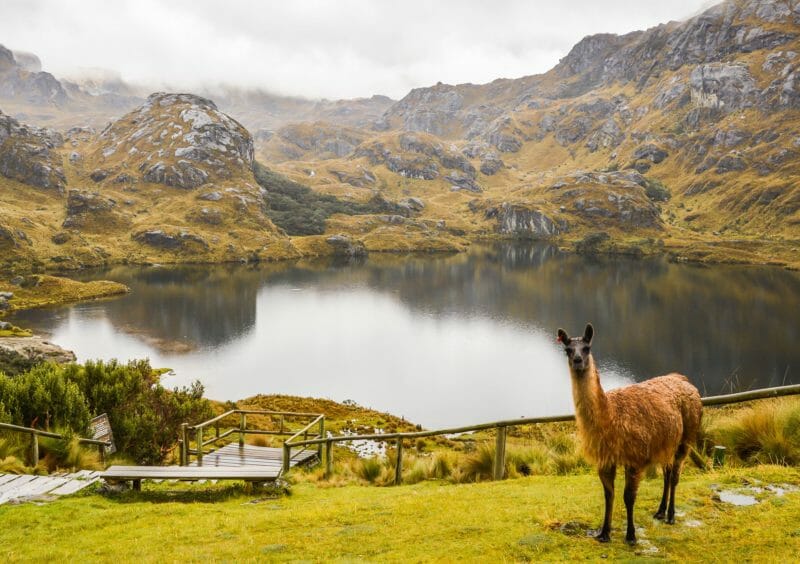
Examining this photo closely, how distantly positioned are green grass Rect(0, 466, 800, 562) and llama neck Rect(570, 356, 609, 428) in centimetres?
170

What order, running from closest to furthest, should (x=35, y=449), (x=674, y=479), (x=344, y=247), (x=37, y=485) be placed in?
(x=674, y=479), (x=37, y=485), (x=35, y=449), (x=344, y=247)

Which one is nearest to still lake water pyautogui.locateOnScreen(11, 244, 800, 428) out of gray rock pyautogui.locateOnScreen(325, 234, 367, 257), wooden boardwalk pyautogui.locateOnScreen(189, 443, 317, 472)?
wooden boardwalk pyautogui.locateOnScreen(189, 443, 317, 472)

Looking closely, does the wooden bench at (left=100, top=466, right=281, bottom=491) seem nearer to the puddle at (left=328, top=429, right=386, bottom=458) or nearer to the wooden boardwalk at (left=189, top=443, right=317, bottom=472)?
the wooden boardwalk at (left=189, top=443, right=317, bottom=472)

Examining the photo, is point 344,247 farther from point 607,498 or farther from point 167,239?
point 607,498

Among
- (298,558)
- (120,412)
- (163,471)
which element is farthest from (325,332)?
(298,558)

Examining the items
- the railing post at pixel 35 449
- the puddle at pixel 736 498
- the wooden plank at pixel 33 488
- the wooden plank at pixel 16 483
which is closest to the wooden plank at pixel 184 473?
the wooden plank at pixel 33 488

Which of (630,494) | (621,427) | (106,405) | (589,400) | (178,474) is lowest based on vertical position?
(106,405)

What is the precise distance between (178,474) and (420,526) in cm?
664

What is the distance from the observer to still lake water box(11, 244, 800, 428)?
47156 millimetres

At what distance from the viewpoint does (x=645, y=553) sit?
6.44 meters

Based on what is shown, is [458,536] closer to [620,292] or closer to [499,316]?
[499,316]

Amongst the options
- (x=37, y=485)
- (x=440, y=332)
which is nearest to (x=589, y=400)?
(x=37, y=485)

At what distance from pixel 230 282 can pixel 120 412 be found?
9866 centimetres

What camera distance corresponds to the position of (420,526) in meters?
8.49
